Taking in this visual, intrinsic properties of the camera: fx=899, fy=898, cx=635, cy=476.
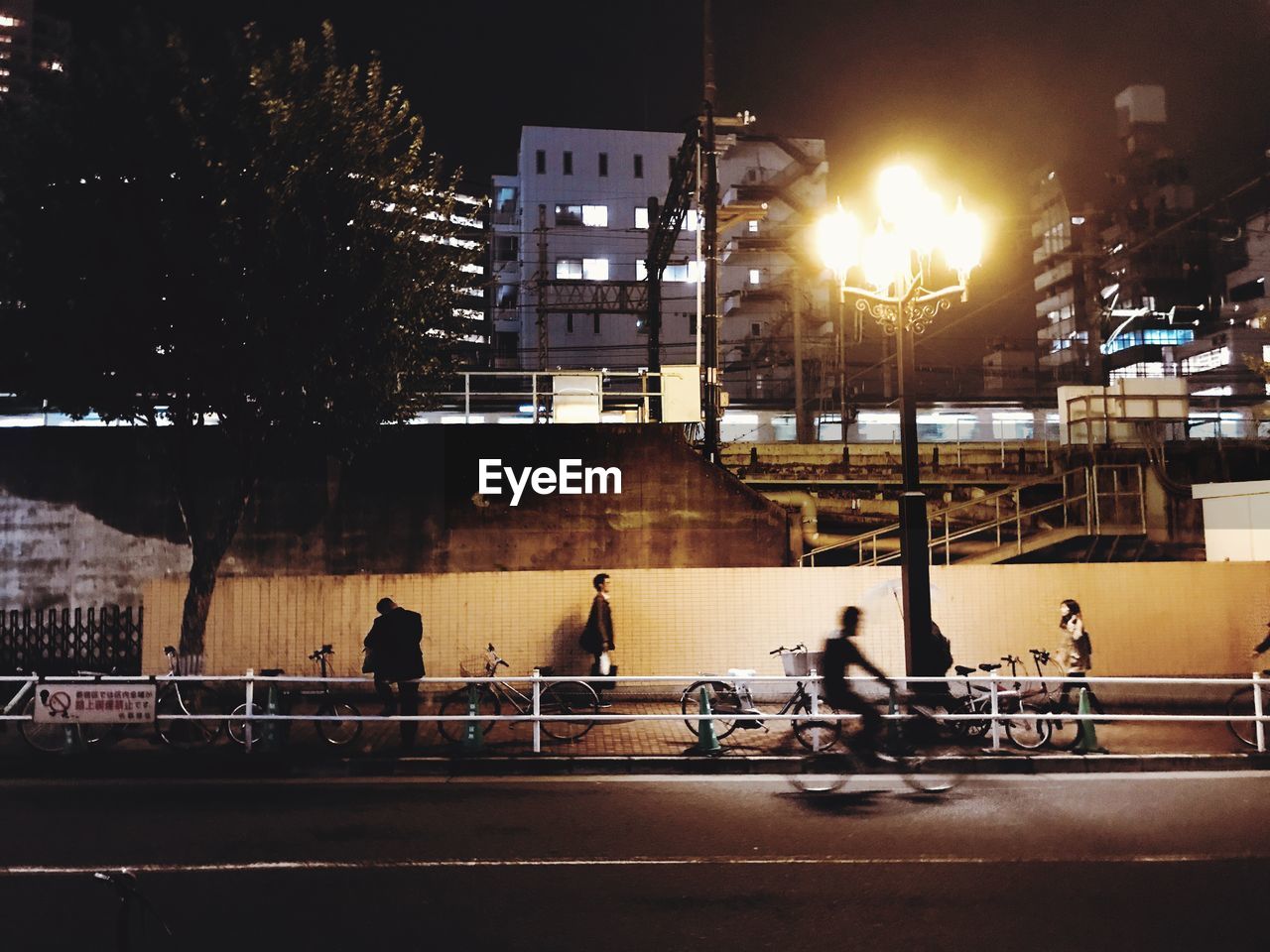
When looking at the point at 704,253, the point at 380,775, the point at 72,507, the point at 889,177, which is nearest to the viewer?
the point at 380,775

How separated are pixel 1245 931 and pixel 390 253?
12.1 m

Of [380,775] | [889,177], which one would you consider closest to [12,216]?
[380,775]

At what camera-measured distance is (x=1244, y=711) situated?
41.2 ft

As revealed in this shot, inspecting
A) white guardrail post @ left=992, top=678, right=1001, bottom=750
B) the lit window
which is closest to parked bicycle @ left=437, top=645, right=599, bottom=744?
white guardrail post @ left=992, top=678, right=1001, bottom=750

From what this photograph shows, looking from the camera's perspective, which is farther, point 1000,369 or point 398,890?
point 1000,369

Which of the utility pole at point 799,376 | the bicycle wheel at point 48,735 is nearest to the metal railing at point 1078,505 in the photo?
the bicycle wheel at point 48,735

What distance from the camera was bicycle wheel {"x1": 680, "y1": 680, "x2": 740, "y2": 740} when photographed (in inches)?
460

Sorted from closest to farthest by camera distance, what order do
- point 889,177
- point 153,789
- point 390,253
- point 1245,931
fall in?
A: point 1245,931 → point 153,789 → point 889,177 → point 390,253

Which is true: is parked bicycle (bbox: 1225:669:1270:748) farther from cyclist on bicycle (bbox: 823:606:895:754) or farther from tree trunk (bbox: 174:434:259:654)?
tree trunk (bbox: 174:434:259:654)

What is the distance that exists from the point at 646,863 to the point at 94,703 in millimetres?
7481

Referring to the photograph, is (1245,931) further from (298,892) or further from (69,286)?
(69,286)

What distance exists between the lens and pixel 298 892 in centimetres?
635

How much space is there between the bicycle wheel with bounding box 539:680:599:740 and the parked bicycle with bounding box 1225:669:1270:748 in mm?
7719

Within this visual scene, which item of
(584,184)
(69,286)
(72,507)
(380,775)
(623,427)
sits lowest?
(380,775)
